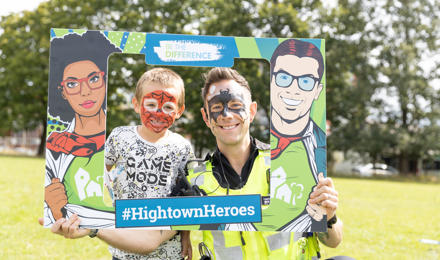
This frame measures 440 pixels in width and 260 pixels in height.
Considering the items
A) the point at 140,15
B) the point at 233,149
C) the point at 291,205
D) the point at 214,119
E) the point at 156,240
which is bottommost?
the point at 156,240

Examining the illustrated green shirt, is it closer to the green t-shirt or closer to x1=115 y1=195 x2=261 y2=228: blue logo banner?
x1=115 y1=195 x2=261 y2=228: blue logo banner

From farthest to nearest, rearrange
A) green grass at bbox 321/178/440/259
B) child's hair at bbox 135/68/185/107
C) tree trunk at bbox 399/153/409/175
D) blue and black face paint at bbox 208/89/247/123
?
tree trunk at bbox 399/153/409/175
green grass at bbox 321/178/440/259
child's hair at bbox 135/68/185/107
blue and black face paint at bbox 208/89/247/123

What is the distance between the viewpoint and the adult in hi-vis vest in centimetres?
229

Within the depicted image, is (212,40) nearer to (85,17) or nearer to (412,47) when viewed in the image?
(85,17)

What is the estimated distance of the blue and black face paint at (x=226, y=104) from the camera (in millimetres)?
2279

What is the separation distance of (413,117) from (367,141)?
15.4 feet

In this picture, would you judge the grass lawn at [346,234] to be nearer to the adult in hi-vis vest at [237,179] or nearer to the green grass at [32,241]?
the green grass at [32,241]

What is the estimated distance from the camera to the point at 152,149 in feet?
8.31

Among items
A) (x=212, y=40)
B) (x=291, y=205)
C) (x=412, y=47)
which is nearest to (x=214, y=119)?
(x=212, y=40)

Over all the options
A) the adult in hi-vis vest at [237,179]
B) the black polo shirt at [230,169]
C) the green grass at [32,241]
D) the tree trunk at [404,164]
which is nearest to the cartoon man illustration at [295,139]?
the adult in hi-vis vest at [237,179]

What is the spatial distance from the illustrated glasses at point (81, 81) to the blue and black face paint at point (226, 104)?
25.2 inches

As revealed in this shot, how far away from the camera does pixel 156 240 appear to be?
234cm

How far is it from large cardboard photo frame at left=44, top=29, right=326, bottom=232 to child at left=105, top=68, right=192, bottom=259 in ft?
1.08

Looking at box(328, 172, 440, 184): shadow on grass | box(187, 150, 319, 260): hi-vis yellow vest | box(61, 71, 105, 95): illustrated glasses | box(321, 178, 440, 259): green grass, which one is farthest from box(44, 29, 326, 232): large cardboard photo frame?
box(328, 172, 440, 184): shadow on grass
